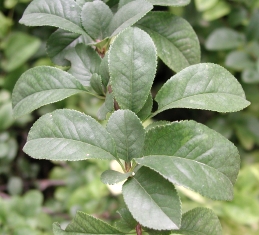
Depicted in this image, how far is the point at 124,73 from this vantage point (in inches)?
19.6

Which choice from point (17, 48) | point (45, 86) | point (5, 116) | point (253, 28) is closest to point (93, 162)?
point (5, 116)

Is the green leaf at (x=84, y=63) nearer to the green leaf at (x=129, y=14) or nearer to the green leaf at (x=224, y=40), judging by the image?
the green leaf at (x=129, y=14)

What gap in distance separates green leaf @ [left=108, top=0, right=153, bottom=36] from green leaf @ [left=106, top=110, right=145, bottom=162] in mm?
139

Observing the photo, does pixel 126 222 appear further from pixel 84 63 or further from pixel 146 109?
pixel 84 63

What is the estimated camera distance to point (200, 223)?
1.68ft

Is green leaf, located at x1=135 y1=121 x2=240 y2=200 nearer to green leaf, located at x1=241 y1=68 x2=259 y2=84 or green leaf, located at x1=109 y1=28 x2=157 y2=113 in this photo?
green leaf, located at x1=109 y1=28 x2=157 y2=113

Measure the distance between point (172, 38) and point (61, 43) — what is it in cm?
21

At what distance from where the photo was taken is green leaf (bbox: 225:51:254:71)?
146cm

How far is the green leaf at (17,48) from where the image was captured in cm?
157

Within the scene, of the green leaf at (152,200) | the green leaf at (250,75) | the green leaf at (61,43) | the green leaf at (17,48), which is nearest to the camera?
the green leaf at (152,200)

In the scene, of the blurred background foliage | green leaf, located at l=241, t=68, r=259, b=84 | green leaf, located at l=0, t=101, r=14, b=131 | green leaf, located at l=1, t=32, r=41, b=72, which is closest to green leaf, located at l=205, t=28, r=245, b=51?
the blurred background foliage

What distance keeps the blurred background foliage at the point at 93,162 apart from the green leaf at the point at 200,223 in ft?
2.48

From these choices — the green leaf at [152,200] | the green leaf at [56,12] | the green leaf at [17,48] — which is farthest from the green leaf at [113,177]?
the green leaf at [17,48]

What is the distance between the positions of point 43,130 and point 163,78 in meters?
1.46
